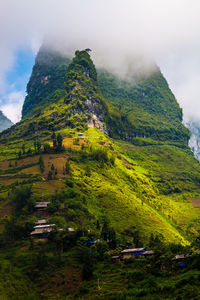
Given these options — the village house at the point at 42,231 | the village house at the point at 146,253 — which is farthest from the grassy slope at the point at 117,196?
the village house at the point at 146,253

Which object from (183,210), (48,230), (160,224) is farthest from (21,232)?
(183,210)

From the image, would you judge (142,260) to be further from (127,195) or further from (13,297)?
(127,195)

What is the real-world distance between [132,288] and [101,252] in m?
25.2

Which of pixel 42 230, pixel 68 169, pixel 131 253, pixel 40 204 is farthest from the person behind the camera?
pixel 68 169

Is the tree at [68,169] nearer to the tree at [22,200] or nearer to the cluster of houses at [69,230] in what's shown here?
the tree at [22,200]

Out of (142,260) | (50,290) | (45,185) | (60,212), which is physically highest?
(45,185)

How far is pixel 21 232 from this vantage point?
8919 centimetres

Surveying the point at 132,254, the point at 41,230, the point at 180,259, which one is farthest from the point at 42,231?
the point at 180,259

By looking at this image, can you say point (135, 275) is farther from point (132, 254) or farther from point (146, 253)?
point (132, 254)

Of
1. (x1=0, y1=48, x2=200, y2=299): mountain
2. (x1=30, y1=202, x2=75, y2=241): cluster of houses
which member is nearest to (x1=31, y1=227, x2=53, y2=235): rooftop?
(x1=30, y1=202, x2=75, y2=241): cluster of houses

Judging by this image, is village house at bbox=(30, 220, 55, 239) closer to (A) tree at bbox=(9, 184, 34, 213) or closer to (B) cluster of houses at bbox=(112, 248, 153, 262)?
(A) tree at bbox=(9, 184, 34, 213)

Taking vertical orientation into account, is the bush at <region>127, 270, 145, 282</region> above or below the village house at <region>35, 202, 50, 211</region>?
below

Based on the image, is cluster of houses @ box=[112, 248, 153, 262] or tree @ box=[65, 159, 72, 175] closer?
cluster of houses @ box=[112, 248, 153, 262]

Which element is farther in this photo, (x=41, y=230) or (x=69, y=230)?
(x=69, y=230)
